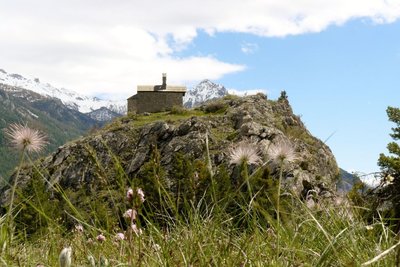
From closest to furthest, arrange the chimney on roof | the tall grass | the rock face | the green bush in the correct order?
the tall grass < the rock face < the green bush < the chimney on roof

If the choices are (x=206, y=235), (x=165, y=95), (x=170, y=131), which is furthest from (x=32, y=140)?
(x=165, y=95)

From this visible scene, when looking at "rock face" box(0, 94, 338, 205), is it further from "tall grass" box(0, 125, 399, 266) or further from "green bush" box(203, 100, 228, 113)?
"tall grass" box(0, 125, 399, 266)

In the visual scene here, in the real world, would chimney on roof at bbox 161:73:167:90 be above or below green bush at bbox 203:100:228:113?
above

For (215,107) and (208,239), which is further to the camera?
(215,107)

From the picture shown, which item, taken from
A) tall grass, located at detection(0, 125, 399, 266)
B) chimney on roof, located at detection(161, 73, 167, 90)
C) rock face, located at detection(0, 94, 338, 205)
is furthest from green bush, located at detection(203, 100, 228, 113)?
tall grass, located at detection(0, 125, 399, 266)

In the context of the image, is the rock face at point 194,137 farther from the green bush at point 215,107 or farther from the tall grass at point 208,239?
the tall grass at point 208,239

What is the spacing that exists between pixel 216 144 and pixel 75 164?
58.2ft

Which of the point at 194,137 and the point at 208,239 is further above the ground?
the point at 194,137

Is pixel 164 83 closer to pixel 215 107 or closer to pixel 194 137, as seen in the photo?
pixel 215 107

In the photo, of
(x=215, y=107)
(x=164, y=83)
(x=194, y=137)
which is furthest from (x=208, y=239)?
(x=164, y=83)

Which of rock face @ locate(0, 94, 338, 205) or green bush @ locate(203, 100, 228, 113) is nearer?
rock face @ locate(0, 94, 338, 205)

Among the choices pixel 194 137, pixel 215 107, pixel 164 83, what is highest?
pixel 164 83

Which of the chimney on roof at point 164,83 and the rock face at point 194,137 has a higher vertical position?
the chimney on roof at point 164,83

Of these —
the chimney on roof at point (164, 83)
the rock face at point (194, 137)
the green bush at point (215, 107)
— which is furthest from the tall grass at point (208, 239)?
the chimney on roof at point (164, 83)
